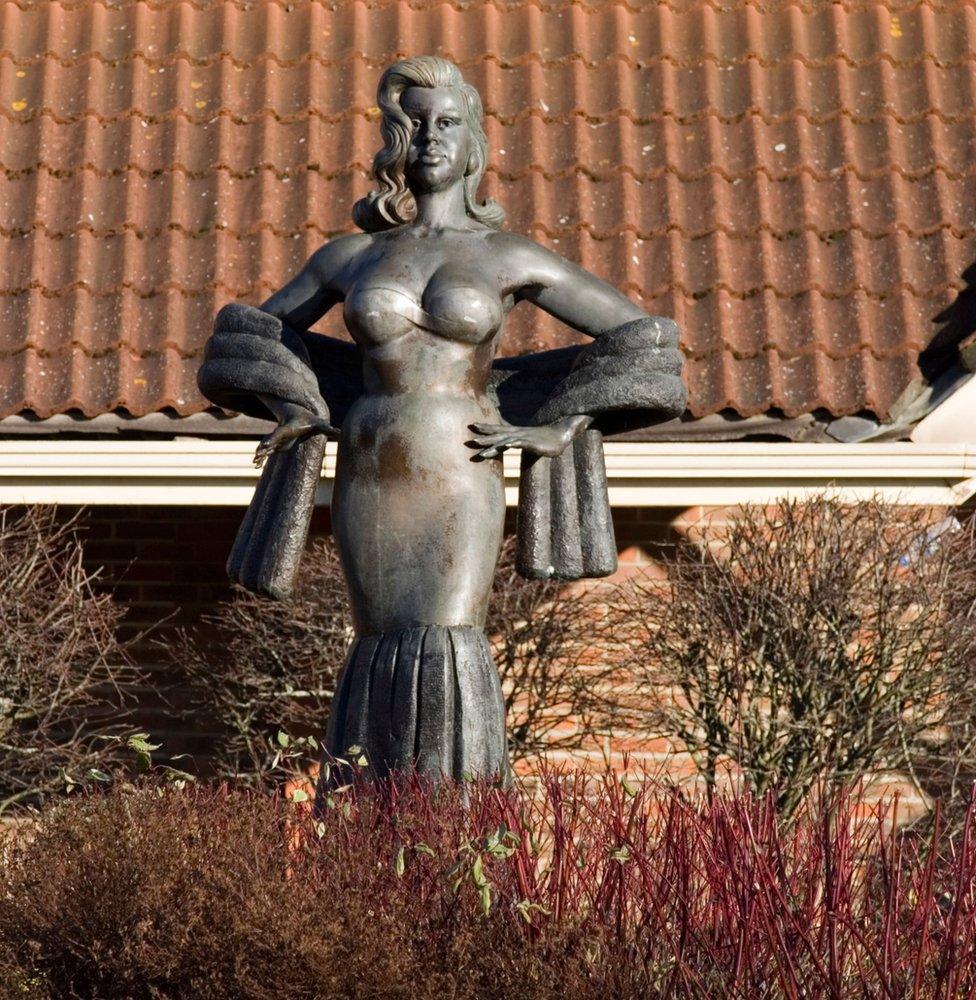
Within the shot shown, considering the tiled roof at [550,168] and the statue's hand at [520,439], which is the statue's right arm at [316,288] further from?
the tiled roof at [550,168]

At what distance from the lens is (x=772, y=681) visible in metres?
8.06

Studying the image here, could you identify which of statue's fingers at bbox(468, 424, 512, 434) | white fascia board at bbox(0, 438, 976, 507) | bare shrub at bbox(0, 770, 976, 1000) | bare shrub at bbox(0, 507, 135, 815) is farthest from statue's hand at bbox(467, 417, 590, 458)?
bare shrub at bbox(0, 507, 135, 815)

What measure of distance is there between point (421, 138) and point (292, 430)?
83 centimetres

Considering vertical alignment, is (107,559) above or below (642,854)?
above

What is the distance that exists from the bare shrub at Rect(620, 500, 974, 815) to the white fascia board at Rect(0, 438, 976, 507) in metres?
0.13

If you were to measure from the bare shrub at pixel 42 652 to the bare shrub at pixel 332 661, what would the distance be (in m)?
0.50

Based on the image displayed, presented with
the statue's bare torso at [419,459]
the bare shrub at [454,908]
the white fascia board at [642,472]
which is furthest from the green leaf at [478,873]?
the white fascia board at [642,472]

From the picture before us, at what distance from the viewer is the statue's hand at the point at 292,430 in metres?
5.29

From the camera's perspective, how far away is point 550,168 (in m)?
9.83

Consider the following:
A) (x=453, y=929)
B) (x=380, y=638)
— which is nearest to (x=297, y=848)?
(x=453, y=929)

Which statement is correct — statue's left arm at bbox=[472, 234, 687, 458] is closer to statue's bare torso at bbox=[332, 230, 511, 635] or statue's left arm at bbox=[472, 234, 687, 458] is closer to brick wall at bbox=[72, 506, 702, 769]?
statue's bare torso at bbox=[332, 230, 511, 635]

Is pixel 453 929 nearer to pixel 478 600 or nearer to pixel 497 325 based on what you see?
pixel 478 600

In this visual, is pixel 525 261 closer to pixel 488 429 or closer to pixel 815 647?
pixel 488 429

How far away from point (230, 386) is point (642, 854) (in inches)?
72.3
